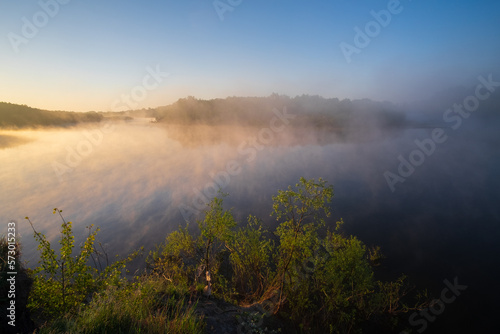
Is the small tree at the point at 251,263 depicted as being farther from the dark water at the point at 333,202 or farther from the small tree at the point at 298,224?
the dark water at the point at 333,202

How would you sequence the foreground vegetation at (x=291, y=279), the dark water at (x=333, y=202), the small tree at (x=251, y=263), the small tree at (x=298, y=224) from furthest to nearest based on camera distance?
the dark water at (x=333, y=202) < the small tree at (x=251, y=263) < the foreground vegetation at (x=291, y=279) < the small tree at (x=298, y=224)

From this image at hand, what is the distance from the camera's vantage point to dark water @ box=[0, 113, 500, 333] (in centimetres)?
2683

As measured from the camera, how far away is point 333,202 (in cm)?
4194

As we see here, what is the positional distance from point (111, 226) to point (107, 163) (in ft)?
157

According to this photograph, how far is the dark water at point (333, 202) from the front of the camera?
88.0ft

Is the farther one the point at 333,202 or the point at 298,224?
the point at 333,202

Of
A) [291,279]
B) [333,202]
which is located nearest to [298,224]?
[291,279]

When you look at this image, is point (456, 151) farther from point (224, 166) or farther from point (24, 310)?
point (24, 310)

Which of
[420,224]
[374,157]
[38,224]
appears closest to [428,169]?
[374,157]

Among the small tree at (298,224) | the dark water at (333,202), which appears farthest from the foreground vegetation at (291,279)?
the dark water at (333,202)

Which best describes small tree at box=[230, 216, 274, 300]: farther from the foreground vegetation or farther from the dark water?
the dark water

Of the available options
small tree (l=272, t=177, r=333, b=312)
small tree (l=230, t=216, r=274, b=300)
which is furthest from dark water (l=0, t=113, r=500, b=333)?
A: small tree (l=272, t=177, r=333, b=312)

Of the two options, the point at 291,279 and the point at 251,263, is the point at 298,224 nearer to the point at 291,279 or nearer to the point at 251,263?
the point at 291,279

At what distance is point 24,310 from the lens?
7.53 m
